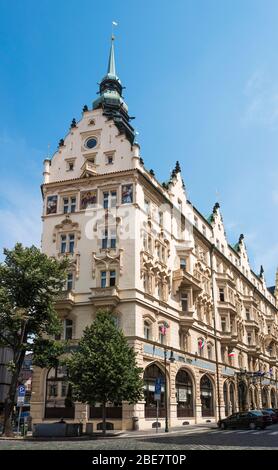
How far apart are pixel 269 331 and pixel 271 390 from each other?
1080cm

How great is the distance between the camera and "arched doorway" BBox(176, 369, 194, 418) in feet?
147

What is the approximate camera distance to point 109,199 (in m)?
44.3

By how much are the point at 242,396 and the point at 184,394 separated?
68.4ft

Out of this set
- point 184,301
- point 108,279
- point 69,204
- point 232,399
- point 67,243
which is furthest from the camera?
point 232,399

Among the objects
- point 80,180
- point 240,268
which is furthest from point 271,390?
point 80,180

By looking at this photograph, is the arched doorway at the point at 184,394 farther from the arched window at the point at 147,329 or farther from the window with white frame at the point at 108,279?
the window with white frame at the point at 108,279

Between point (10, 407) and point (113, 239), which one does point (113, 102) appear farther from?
point (10, 407)

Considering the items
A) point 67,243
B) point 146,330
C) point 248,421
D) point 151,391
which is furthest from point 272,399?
point 67,243

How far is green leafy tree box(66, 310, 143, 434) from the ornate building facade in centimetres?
465

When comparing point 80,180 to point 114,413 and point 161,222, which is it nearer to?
point 161,222

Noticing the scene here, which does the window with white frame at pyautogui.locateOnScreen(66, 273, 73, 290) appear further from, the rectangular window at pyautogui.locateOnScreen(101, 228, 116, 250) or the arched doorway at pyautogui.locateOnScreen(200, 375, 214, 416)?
the arched doorway at pyautogui.locateOnScreen(200, 375, 214, 416)

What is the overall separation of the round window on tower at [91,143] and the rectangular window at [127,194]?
6218 mm

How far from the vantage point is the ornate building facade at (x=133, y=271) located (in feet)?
131

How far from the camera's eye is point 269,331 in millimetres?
87250
